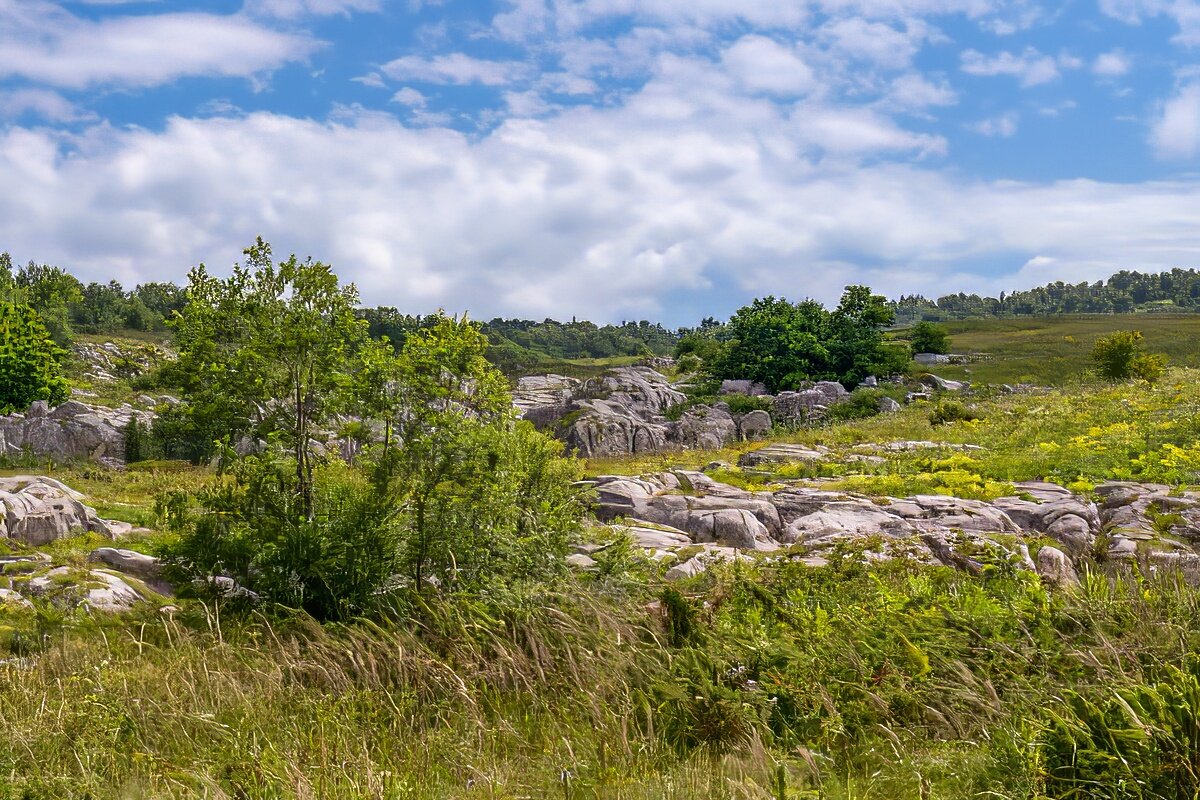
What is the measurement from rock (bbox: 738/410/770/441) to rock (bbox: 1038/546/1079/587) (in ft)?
89.7

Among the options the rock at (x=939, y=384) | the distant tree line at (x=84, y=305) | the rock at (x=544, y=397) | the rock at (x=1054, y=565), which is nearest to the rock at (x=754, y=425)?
the rock at (x=544, y=397)

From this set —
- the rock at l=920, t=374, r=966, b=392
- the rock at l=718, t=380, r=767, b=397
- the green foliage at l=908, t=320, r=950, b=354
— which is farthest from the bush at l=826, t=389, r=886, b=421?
the green foliage at l=908, t=320, r=950, b=354

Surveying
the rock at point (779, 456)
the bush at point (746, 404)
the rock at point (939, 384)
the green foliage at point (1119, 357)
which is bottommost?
the rock at point (779, 456)

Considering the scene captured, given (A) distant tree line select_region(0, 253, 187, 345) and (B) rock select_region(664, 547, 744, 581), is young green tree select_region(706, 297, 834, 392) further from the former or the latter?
(A) distant tree line select_region(0, 253, 187, 345)

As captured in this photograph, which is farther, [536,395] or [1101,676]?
[536,395]

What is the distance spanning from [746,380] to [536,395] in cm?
1461

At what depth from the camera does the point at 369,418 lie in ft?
30.1

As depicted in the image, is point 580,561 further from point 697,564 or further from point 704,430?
point 704,430

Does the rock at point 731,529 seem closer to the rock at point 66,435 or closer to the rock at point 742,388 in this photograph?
the rock at point 66,435

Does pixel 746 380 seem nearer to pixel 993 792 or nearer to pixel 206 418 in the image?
pixel 206 418

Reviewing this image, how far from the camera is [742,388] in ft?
164

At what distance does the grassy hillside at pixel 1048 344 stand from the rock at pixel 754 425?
22.2m

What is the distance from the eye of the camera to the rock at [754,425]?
129 ft

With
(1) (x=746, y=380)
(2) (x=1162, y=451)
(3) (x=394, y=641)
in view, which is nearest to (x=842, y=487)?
(2) (x=1162, y=451)
